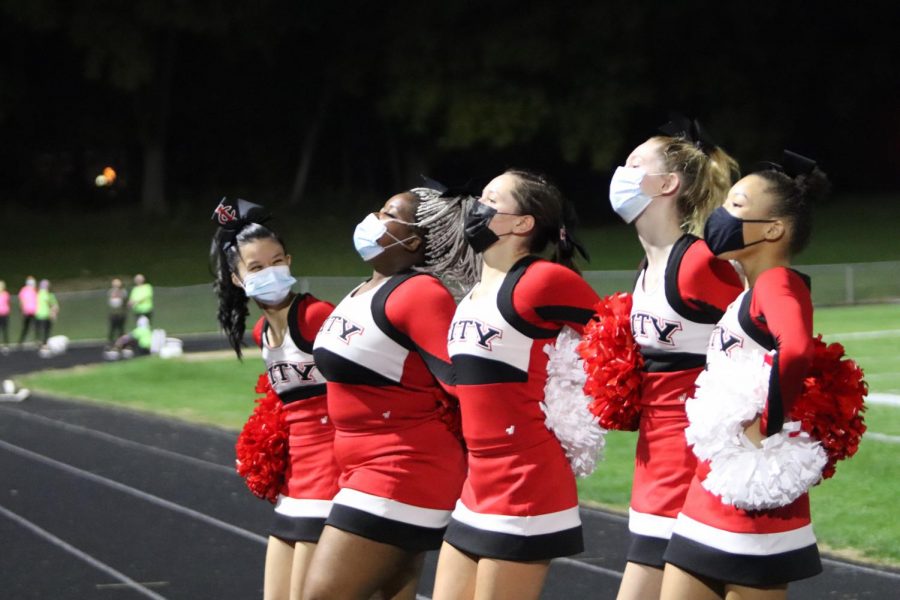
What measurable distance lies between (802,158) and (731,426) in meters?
0.75

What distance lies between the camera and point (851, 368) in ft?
12.7

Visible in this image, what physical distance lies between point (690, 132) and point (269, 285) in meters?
1.54

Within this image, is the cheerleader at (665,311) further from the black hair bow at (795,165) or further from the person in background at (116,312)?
the person in background at (116,312)

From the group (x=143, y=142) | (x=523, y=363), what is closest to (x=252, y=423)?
(x=523, y=363)

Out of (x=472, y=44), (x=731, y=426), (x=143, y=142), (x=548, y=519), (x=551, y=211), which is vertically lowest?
(x=548, y=519)

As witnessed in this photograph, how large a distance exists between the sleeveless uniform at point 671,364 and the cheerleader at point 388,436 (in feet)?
1.94

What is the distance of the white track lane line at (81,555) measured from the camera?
7863 millimetres

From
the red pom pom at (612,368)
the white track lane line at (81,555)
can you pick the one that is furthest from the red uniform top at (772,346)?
the white track lane line at (81,555)

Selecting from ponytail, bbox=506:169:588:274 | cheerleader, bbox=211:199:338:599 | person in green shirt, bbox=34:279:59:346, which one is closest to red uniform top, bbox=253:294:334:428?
cheerleader, bbox=211:199:338:599

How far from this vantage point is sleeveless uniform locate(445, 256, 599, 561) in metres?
4.12

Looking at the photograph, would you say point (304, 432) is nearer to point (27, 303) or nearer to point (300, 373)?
point (300, 373)

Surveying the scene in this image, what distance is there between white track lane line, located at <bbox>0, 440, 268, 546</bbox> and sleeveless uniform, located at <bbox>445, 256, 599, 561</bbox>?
5163 mm

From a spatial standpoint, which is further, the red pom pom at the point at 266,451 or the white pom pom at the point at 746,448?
the red pom pom at the point at 266,451

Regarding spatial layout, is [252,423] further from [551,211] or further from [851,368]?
[851,368]
